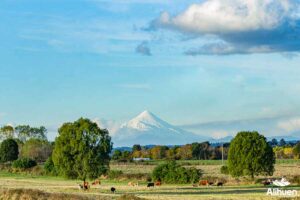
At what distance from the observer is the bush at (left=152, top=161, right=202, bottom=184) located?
79438 millimetres

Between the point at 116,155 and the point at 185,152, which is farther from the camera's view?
the point at 185,152

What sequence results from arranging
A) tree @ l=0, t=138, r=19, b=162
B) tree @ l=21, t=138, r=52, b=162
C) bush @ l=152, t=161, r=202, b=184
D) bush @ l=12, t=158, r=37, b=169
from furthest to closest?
tree @ l=21, t=138, r=52, b=162 < tree @ l=0, t=138, r=19, b=162 < bush @ l=12, t=158, r=37, b=169 < bush @ l=152, t=161, r=202, b=184

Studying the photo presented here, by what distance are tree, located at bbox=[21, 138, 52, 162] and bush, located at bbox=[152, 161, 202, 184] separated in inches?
3545

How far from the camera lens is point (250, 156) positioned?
7631 centimetres

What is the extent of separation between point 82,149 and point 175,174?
20.7 metres

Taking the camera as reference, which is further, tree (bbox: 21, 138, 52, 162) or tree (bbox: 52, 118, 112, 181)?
tree (bbox: 21, 138, 52, 162)

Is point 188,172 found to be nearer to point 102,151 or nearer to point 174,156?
point 102,151

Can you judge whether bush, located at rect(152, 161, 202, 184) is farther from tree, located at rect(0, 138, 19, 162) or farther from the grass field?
tree, located at rect(0, 138, 19, 162)

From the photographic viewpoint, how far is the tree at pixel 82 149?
63.3 metres

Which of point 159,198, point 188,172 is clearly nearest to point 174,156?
point 188,172

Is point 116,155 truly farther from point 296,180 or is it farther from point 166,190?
point 166,190

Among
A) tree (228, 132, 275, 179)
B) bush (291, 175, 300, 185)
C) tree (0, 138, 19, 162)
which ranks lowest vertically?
bush (291, 175, 300, 185)

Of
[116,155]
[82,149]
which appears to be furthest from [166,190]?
[116,155]

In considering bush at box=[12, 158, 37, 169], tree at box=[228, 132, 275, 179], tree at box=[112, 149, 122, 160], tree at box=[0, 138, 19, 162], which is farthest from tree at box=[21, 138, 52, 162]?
tree at box=[228, 132, 275, 179]
